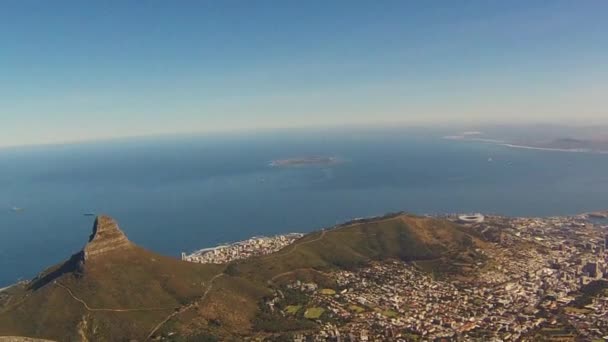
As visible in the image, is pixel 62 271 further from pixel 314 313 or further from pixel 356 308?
pixel 356 308

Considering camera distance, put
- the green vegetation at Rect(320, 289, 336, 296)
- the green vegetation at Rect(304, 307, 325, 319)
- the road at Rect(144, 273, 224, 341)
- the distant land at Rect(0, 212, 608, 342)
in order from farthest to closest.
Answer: the green vegetation at Rect(320, 289, 336, 296), the green vegetation at Rect(304, 307, 325, 319), the distant land at Rect(0, 212, 608, 342), the road at Rect(144, 273, 224, 341)

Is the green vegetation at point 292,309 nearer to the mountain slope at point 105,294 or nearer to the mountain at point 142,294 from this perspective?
the mountain at point 142,294

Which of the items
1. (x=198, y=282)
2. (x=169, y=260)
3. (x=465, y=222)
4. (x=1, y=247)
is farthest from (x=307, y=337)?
(x=1, y=247)

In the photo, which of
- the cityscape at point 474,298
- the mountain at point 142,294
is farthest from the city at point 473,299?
the mountain at point 142,294

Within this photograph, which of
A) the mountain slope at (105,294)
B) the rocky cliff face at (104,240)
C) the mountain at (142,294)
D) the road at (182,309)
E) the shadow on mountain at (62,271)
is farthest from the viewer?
the rocky cliff face at (104,240)

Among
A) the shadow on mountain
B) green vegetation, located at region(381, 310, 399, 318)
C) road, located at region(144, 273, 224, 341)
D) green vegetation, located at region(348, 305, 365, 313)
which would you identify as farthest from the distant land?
the shadow on mountain

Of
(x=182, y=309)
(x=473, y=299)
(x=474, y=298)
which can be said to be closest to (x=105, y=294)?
(x=182, y=309)

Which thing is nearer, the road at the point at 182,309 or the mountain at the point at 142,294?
the road at the point at 182,309

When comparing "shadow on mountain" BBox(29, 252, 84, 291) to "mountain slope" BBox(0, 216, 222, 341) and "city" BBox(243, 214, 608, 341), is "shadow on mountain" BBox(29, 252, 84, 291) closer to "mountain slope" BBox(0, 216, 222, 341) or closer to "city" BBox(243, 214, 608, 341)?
"mountain slope" BBox(0, 216, 222, 341)
